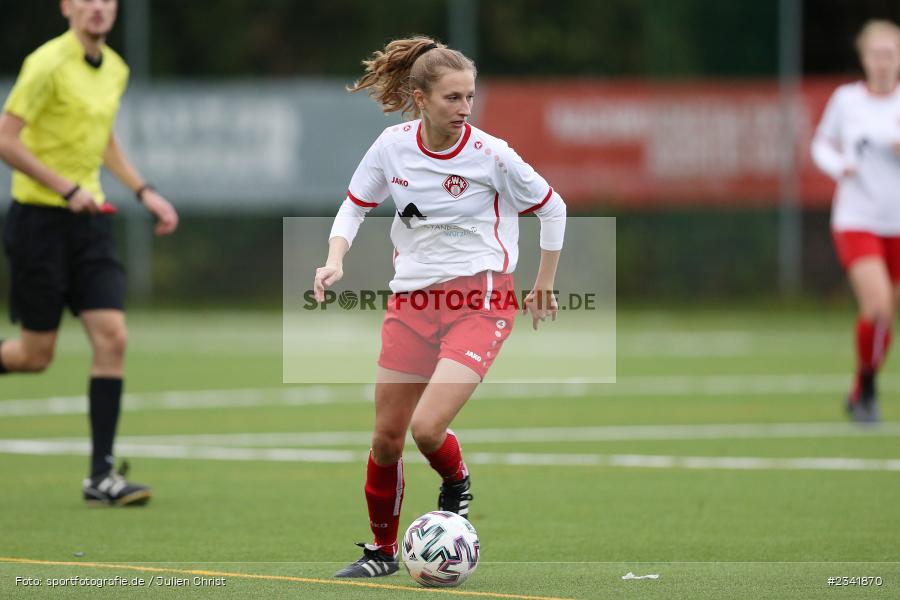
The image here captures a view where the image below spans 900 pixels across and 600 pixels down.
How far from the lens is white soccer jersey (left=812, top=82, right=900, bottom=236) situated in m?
11.6

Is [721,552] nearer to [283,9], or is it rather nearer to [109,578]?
[109,578]

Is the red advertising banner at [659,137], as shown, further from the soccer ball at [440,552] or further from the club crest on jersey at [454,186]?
the soccer ball at [440,552]

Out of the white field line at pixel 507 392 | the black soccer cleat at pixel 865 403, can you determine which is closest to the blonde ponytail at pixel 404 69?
the black soccer cleat at pixel 865 403

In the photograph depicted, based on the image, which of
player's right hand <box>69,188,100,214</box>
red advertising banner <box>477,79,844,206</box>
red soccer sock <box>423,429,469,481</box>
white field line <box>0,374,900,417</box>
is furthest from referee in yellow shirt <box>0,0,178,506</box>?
red advertising banner <box>477,79,844,206</box>

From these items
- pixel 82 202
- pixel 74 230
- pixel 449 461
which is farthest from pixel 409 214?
pixel 74 230

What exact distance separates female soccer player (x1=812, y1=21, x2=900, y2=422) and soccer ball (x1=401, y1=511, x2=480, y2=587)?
5791mm

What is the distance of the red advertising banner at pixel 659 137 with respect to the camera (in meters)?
22.5

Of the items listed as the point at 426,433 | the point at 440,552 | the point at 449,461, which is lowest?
the point at 440,552

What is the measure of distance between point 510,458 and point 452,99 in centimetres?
403

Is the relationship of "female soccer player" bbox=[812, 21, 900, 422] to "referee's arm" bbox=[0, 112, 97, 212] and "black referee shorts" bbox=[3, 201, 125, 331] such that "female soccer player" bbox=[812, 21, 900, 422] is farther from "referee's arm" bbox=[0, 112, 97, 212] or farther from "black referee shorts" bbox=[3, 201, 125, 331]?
"referee's arm" bbox=[0, 112, 97, 212]

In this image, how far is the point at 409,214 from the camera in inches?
265

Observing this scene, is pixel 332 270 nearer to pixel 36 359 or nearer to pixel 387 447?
pixel 387 447

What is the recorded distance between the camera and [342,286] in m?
22.2

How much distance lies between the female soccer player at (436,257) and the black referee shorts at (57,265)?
7.32 feet
